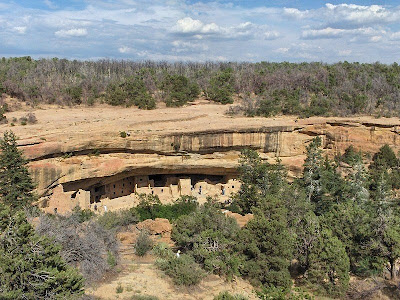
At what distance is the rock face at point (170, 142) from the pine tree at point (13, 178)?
1181mm

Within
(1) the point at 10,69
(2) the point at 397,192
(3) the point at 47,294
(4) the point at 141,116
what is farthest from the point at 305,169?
(1) the point at 10,69

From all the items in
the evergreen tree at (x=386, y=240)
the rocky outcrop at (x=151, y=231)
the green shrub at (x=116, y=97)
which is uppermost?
the green shrub at (x=116, y=97)

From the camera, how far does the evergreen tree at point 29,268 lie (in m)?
7.50

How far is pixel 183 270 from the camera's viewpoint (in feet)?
39.9

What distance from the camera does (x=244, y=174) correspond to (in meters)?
20.0

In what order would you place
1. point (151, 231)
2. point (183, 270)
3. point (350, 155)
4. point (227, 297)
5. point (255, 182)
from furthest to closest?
point (350, 155) < point (255, 182) < point (151, 231) < point (183, 270) < point (227, 297)

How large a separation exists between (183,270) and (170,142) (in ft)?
31.8

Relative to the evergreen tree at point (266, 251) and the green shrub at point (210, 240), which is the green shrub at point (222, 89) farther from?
the evergreen tree at point (266, 251)

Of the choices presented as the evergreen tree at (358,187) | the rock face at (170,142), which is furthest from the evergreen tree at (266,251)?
the rock face at (170,142)

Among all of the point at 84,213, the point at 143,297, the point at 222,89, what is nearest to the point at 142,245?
the point at 143,297

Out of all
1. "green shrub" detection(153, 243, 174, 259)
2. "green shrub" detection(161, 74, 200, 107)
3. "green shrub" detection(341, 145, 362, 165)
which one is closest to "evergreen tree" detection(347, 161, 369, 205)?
"green shrub" detection(341, 145, 362, 165)

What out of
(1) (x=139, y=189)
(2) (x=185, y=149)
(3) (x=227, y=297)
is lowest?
(1) (x=139, y=189)

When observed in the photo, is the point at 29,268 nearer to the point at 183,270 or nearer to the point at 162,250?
the point at 183,270

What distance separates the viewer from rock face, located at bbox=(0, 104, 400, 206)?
707 inches
